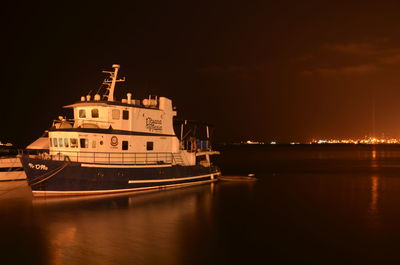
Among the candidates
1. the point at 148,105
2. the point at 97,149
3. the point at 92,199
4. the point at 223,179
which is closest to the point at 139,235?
the point at 92,199

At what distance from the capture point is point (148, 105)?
24812 millimetres

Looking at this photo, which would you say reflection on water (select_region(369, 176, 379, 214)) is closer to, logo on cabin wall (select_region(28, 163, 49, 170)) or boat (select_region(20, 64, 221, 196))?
boat (select_region(20, 64, 221, 196))

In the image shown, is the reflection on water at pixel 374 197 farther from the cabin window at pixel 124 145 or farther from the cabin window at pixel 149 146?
the cabin window at pixel 124 145

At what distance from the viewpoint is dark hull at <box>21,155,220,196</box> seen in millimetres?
19609

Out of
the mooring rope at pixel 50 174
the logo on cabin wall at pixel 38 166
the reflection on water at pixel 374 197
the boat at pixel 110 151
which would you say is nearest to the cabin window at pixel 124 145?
the boat at pixel 110 151

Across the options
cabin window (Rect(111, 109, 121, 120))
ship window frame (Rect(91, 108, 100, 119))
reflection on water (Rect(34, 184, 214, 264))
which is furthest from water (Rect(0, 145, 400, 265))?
ship window frame (Rect(91, 108, 100, 119))

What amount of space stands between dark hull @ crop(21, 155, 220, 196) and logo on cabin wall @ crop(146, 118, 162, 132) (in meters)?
2.50

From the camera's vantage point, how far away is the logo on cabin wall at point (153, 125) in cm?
2392

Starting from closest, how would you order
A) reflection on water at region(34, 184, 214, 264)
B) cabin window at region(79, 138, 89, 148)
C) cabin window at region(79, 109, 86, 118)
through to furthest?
reflection on water at region(34, 184, 214, 264) → cabin window at region(79, 138, 89, 148) → cabin window at region(79, 109, 86, 118)

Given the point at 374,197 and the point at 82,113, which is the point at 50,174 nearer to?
the point at 82,113

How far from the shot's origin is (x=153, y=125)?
24281 mm

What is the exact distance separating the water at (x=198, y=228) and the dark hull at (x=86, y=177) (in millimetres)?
650

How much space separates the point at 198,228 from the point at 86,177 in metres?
8.02

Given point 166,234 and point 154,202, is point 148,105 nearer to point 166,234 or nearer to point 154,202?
point 154,202
